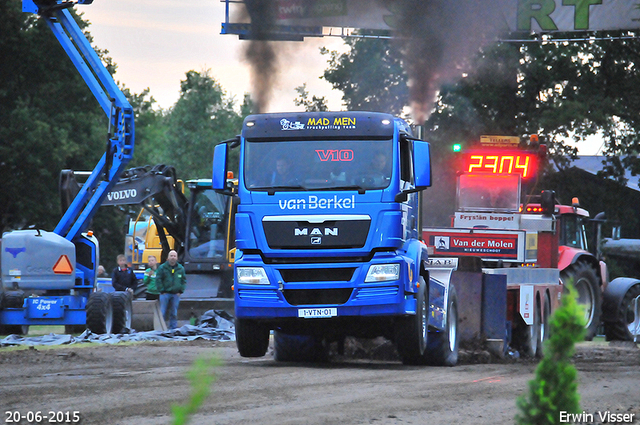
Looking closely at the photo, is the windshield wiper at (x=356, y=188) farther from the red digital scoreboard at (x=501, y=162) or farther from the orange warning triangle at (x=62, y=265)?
the orange warning triangle at (x=62, y=265)

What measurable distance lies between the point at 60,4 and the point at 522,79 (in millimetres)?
18749

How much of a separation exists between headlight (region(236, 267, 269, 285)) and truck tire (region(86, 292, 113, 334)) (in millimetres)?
6920

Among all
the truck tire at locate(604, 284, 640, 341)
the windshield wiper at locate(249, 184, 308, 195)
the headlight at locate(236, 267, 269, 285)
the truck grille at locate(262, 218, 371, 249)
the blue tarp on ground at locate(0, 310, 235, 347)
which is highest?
the windshield wiper at locate(249, 184, 308, 195)

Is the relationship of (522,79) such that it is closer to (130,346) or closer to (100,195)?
(100,195)

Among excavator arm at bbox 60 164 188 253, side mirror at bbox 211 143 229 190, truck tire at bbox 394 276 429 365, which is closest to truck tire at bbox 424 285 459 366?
truck tire at bbox 394 276 429 365

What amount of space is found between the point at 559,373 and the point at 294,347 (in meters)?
11.3

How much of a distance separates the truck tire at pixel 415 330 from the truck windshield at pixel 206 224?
11738mm

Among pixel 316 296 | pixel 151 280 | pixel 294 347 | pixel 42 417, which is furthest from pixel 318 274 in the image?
pixel 151 280

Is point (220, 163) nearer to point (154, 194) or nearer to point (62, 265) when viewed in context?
point (62, 265)

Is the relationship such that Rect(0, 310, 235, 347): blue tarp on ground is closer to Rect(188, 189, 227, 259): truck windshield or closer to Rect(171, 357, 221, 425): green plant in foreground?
Rect(188, 189, 227, 259): truck windshield

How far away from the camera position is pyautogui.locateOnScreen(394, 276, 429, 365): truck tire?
12.1m

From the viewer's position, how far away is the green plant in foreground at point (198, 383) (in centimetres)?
210

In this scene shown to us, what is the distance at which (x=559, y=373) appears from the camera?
2625 millimetres

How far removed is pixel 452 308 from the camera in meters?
14.0
